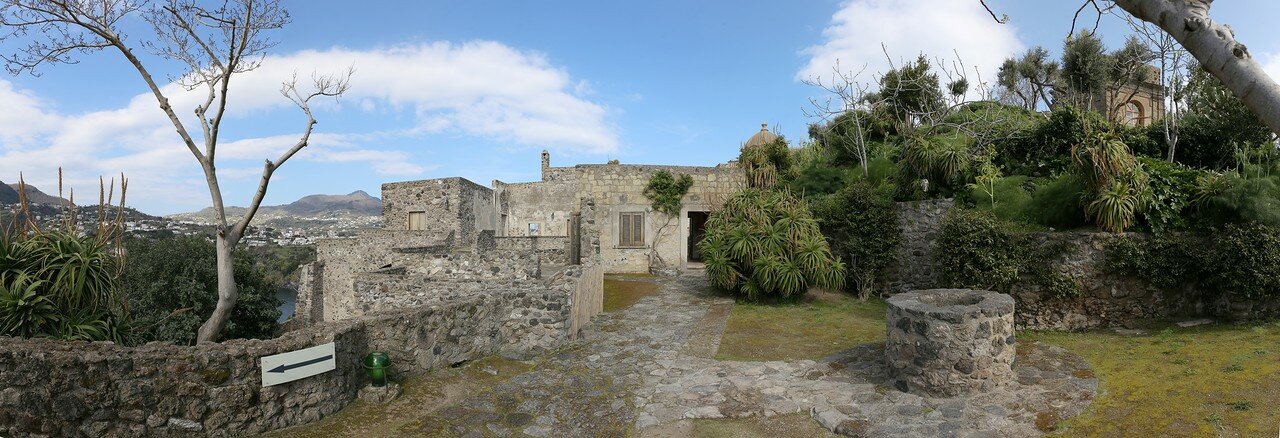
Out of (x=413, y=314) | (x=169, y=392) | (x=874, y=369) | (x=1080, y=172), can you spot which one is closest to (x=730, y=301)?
(x=874, y=369)

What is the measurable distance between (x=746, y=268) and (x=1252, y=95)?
9.45 meters

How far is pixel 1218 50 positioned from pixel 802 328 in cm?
711

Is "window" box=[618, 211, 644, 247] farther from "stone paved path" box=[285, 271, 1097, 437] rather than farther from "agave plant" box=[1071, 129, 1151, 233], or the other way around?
"agave plant" box=[1071, 129, 1151, 233]

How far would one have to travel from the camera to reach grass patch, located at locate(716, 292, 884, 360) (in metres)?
8.05

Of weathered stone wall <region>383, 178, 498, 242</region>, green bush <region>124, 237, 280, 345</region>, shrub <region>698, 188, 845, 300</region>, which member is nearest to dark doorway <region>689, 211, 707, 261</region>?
weathered stone wall <region>383, 178, 498, 242</region>

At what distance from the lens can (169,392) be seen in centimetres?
468

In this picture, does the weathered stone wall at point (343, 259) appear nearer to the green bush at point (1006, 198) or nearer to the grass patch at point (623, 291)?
the grass patch at point (623, 291)

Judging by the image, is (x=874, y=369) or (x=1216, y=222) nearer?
(x=874, y=369)

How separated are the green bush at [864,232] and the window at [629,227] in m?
6.53

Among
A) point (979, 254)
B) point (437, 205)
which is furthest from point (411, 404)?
point (437, 205)

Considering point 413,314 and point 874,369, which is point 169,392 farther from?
point 874,369

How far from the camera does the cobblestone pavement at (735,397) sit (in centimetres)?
530

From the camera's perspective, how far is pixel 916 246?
1138cm

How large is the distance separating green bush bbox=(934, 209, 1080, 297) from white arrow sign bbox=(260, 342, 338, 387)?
8.52 meters
